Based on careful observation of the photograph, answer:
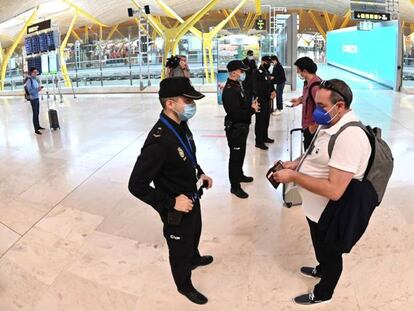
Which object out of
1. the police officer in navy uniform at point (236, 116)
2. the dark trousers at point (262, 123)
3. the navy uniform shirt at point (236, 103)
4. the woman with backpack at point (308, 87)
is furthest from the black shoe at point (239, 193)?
the dark trousers at point (262, 123)

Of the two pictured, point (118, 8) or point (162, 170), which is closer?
point (162, 170)

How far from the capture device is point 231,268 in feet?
12.6

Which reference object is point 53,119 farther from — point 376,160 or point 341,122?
point 376,160

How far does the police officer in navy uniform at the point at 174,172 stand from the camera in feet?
8.95

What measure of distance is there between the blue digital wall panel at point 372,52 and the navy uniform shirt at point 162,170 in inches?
636

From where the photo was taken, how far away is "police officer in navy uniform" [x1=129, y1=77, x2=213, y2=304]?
2.73 metres

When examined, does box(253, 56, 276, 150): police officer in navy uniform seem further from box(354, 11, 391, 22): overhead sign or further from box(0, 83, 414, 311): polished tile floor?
box(354, 11, 391, 22): overhead sign

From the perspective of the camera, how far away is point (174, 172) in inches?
114

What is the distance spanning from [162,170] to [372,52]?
21222mm

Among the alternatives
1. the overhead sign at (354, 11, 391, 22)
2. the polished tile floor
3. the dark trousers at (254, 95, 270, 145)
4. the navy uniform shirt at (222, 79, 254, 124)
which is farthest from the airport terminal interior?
the overhead sign at (354, 11, 391, 22)

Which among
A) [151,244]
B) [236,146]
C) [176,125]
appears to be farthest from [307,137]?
[176,125]

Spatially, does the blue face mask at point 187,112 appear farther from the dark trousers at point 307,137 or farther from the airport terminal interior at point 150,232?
the dark trousers at point 307,137

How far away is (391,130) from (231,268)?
6712 millimetres

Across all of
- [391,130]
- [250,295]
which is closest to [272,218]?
[250,295]
